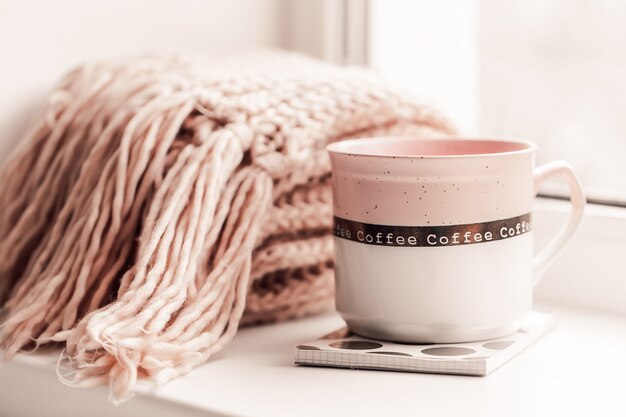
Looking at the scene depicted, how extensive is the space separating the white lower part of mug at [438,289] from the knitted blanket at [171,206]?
0.09m

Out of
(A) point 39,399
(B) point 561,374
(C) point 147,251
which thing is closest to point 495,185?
(B) point 561,374

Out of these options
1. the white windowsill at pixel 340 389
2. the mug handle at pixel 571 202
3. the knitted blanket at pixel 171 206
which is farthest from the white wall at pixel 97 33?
the mug handle at pixel 571 202

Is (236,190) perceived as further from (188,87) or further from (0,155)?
(0,155)

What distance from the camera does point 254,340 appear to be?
70cm

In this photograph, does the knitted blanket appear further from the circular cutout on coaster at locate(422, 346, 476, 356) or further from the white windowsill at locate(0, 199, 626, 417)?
the circular cutout on coaster at locate(422, 346, 476, 356)

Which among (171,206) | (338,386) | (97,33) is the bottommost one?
(338,386)

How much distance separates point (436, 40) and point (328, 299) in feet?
1.13

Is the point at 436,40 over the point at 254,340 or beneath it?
over

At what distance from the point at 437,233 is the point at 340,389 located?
123mm

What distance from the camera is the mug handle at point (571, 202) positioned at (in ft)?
2.21

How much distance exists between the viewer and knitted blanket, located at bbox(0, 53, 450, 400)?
61 cm

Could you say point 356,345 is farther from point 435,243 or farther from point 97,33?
point 97,33

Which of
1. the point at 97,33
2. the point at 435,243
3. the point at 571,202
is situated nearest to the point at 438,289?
the point at 435,243

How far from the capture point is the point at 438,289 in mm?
624
